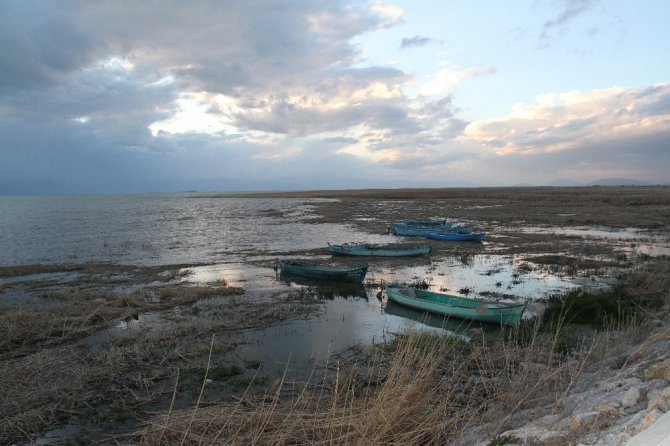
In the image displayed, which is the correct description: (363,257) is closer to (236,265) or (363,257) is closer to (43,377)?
(236,265)

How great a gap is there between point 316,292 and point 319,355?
753 centimetres

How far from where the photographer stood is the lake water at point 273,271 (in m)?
13.1

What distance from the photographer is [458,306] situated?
14.1 m

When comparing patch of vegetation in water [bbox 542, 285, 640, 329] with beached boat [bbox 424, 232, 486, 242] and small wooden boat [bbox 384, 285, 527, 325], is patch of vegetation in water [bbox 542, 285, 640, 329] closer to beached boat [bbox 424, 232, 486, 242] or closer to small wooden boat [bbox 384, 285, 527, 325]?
small wooden boat [bbox 384, 285, 527, 325]

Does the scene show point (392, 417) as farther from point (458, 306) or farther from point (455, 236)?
point (455, 236)

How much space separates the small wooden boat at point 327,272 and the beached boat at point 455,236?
15.1 m

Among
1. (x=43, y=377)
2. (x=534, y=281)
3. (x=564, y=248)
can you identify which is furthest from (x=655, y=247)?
(x=43, y=377)

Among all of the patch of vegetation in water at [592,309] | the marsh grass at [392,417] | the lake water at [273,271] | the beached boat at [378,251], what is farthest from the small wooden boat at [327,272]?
the marsh grass at [392,417]

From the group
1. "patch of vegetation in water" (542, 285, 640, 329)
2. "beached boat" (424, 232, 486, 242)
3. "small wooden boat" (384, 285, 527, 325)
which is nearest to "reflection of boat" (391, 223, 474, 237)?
"beached boat" (424, 232, 486, 242)

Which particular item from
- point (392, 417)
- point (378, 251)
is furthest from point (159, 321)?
point (378, 251)

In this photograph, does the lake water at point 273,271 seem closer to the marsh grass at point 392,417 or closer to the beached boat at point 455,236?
the beached boat at point 455,236

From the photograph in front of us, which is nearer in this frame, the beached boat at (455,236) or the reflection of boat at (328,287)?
the reflection of boat at (328,287)

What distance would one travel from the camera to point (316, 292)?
1897 centimetres

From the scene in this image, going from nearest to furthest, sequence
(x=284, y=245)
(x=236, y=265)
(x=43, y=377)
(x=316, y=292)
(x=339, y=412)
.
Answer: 1. (x=339, y=412)
2. (x=43, y=377)
3. (x=316, y=292)
4. (x=236, y=265)
5. (x=284, y=245)
